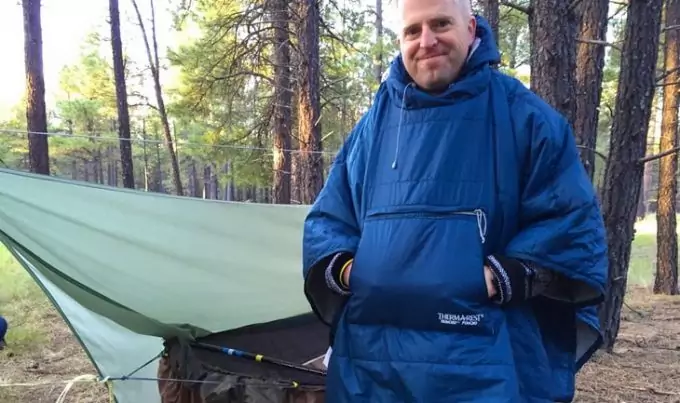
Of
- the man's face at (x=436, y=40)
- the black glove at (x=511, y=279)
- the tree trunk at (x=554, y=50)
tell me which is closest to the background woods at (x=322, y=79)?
the tree trunk at (x=554, y=50)

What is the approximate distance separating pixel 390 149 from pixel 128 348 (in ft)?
4.01

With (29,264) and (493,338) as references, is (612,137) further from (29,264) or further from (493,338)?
(29,264)

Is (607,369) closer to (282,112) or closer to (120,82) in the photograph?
(282,112)

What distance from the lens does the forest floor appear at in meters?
2.49

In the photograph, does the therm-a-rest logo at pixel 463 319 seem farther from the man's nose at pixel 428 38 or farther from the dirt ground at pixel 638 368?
the dirt ground at pixel 638 368

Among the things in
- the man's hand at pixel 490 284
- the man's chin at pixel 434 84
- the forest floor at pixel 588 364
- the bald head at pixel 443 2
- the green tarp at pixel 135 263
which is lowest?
the forest floor at pixel 588 364

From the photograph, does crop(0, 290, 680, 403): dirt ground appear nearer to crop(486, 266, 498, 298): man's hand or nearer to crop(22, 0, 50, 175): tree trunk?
crop(486, 266, 498, 298): man's hand

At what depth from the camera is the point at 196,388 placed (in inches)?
60.7

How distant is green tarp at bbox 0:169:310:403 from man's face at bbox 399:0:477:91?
1.09 metres

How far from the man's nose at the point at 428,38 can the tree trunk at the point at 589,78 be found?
1.93 m

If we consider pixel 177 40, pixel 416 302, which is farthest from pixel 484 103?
pixel 177 40

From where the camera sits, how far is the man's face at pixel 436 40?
101cm

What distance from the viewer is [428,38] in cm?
101

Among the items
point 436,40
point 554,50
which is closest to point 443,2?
point 436,40
